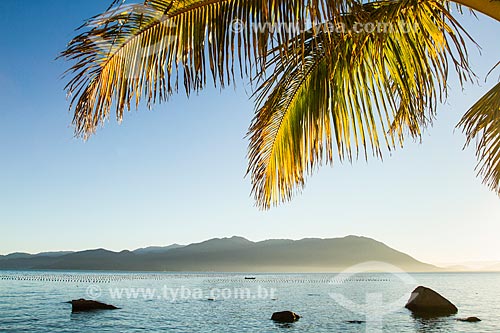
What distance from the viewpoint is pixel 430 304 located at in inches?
1711

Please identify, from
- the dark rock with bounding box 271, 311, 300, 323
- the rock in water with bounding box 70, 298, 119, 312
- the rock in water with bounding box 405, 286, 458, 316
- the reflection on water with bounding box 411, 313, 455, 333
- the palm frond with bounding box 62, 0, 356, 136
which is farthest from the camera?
the rock in water with bounding box 70, 298, 119, 312

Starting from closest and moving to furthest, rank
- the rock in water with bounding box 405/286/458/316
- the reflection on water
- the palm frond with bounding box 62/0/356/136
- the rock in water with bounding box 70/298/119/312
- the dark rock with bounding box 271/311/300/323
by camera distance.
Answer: the palm frond with bounding box 62/0/356/136
the reflection on water
the dark rock with bounding box 271/311/300/323
the rock in water with bounding box 405/286/458/316
the rock in water with bounding box 70/298/119/312

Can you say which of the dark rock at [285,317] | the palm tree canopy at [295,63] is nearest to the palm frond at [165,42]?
the palm tree canopy at [295,63]

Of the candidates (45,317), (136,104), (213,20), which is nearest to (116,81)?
(136,104)

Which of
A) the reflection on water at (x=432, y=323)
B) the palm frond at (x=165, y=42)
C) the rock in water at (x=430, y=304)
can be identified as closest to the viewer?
the palm frond at (x=165, y=42)

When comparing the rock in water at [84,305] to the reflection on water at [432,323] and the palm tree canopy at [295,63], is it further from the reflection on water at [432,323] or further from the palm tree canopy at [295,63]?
the palm tree canopy at [295,63]

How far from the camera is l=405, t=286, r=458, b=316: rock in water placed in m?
42.1

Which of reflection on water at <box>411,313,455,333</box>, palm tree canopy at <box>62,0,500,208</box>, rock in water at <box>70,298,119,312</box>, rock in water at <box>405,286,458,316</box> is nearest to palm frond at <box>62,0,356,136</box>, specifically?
palm tree canopy at <box>62,0,500,208</box>

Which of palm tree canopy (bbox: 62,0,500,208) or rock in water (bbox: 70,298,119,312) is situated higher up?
palm tree canopy (bbox: 62,0,500,208)

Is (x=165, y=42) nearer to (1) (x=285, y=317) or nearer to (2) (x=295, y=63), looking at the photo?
(2) (x=295, y=63)

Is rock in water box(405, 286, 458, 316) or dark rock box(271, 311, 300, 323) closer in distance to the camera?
dark rock box(271, 311, 300, 323)

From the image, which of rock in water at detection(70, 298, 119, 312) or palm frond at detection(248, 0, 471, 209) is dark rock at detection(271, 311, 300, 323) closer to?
rock in water at detection(70, 298, 119, 312)

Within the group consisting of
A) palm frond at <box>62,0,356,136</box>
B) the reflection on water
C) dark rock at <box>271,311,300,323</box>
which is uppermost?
palm frond at <box>62,0,356,136</box>

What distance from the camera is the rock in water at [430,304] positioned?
4209 cm
